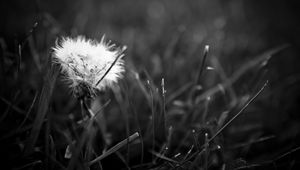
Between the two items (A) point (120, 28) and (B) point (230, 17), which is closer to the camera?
(A) point (120, 28)

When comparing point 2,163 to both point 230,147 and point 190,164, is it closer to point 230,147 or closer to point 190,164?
point 190,164

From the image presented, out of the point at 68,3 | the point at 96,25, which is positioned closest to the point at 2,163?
the point at 96,25

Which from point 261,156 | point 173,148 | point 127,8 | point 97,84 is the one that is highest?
point 127,8

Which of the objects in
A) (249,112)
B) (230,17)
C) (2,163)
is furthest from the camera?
(230,17)

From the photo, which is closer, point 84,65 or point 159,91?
point 84,65

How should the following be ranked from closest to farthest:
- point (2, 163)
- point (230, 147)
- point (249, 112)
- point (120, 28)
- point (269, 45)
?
1. point (2, 163)
2. point (230, 147)
3. point (249, 112)
4. point (269, 45)
5. point (120, 28)

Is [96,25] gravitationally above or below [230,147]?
above

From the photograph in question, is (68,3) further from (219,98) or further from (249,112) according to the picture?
(249,112)
